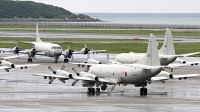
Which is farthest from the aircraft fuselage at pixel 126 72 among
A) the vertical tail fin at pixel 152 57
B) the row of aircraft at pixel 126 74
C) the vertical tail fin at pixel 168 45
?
the vertical tail fin at pixel 168 45

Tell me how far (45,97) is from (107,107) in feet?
26.2

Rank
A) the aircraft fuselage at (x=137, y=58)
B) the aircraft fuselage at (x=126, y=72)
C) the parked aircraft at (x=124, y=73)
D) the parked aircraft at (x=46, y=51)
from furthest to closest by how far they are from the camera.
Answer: the parked aircraft at (x=46, y=51)
the aircraft fuselage at (x=137, y=58)
the parked aircraft at (x=124, y=73)
the aircraft fuselage at (x=126, y=72)

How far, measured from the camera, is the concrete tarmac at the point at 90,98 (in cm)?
3838

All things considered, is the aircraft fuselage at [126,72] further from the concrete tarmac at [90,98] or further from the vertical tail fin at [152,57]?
the concrete tarmac at [90,98]

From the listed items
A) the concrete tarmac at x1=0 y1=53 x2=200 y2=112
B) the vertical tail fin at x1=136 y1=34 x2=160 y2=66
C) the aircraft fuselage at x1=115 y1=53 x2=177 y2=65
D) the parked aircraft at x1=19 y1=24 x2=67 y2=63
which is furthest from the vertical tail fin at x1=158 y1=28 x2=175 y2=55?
the parked aircraft at x1=19 y1=24 x2=67 y2=63

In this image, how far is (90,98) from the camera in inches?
1750

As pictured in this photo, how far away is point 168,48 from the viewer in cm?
6178

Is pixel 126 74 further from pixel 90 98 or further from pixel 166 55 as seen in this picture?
pixel 166 55

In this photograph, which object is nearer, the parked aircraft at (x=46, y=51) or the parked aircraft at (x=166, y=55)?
the parked aircraft at (x=166, y=55)

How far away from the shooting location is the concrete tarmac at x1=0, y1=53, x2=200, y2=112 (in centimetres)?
3838

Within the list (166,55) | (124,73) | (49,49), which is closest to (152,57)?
(124,73)

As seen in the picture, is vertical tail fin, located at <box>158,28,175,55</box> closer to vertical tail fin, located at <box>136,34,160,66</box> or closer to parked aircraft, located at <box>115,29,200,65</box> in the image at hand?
parked aircraft, located at <box>115,29,200,65</box>

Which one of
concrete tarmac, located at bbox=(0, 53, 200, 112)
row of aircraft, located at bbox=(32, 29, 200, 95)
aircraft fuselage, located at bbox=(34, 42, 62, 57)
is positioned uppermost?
aircraft fuselage, located at bbox=(34, 42, 62, 57)

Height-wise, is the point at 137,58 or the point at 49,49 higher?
the point at 49,49
